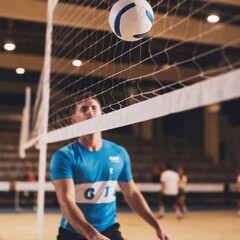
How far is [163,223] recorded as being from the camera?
9.55 metres

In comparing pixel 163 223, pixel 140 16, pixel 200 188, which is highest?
pixel 140 16

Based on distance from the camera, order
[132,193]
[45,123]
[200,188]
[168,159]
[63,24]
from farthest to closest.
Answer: [168,159], [200,188], [63,24], [45,123], [132,193]

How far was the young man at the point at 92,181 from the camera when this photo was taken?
273 cm

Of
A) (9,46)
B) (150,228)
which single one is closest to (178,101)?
(150,228)

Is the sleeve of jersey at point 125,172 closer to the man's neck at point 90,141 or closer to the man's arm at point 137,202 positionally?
the man's arm at point 137,202

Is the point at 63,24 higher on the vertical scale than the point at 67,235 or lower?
higher

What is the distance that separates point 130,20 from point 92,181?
1.16m

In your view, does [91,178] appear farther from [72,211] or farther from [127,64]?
[127,64]

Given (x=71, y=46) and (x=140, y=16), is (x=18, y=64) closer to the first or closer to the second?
(x=71, y=46)

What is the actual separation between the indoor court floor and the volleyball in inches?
181

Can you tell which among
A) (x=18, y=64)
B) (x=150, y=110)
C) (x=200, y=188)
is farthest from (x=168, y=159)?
(x=150, y=110)

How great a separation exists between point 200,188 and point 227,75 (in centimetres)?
1295

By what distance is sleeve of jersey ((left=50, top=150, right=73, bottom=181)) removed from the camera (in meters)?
2.71

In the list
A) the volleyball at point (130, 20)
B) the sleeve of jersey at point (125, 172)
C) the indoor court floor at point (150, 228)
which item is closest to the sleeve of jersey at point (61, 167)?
the sleeve of jersey at point (125, 172)
